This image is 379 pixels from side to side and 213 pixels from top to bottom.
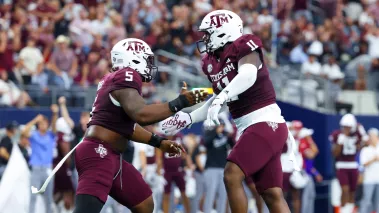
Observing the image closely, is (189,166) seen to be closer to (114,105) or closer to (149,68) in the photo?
(149,68)

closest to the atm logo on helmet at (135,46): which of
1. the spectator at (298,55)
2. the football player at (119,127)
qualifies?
the football player at (119,127)

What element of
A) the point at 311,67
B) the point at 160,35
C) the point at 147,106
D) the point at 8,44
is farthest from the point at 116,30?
the point at 147,106

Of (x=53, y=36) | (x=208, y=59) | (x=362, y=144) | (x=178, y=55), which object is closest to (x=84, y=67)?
(x=53, y=36)

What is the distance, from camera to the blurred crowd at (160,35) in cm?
1616

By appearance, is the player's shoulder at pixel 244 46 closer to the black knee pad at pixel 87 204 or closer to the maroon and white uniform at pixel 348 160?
the black knee pad at pixel 87 204

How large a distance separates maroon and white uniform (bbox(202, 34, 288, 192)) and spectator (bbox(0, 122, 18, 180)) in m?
6.11

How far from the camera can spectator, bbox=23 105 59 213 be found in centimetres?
1388

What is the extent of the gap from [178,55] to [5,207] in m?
6.88

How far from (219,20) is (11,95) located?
307 inches

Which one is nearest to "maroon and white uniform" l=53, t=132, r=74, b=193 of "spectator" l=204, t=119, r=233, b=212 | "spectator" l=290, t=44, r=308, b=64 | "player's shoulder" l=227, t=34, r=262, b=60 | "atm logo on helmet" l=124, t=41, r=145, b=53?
"spectator" l=204, t=119, r=233, b=212

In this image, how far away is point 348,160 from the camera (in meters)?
15.4

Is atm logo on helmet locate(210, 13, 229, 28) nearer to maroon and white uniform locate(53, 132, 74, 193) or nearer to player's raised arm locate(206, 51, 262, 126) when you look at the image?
player's raised arm locate(206, 51, 262, 126)

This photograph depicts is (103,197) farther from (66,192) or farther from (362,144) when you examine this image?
(362,144)

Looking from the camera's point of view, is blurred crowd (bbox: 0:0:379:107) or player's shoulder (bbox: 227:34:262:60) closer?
player's shoulder (bbox: 227:34:262:60)
